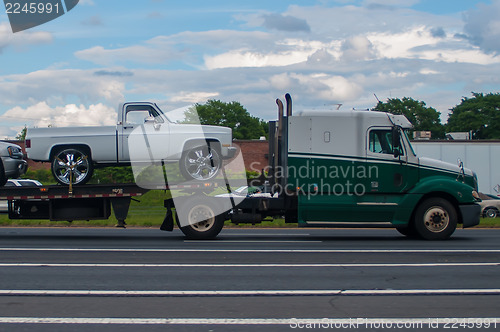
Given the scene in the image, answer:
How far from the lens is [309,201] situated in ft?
46.6

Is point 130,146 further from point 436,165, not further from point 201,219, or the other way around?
point 436,165

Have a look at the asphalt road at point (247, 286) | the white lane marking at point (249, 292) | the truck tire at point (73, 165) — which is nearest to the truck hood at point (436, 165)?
the asphalt road at point (247, 286)

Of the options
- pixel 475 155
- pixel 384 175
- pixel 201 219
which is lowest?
pixel 201 219

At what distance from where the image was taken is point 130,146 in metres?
14.0

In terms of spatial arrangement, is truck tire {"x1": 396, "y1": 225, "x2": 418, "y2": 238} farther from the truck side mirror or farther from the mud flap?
the mud flap

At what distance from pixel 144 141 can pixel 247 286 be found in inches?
262

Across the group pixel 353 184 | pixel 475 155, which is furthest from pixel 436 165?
pixel 475 155

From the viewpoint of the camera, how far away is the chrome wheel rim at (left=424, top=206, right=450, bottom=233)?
14297mm

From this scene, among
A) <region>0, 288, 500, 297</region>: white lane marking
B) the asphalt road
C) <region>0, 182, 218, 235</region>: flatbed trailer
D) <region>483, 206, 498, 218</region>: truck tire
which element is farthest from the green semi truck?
<region>483, 206, 498, 218</region>: truck tire

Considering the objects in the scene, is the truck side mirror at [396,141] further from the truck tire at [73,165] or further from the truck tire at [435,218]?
the truck tire at [73,165]

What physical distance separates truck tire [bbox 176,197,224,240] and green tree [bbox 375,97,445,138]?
94.7m

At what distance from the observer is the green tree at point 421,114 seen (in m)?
106

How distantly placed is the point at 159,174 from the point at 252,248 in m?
2.98

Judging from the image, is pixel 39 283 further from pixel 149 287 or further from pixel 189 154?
pixel 189 154
